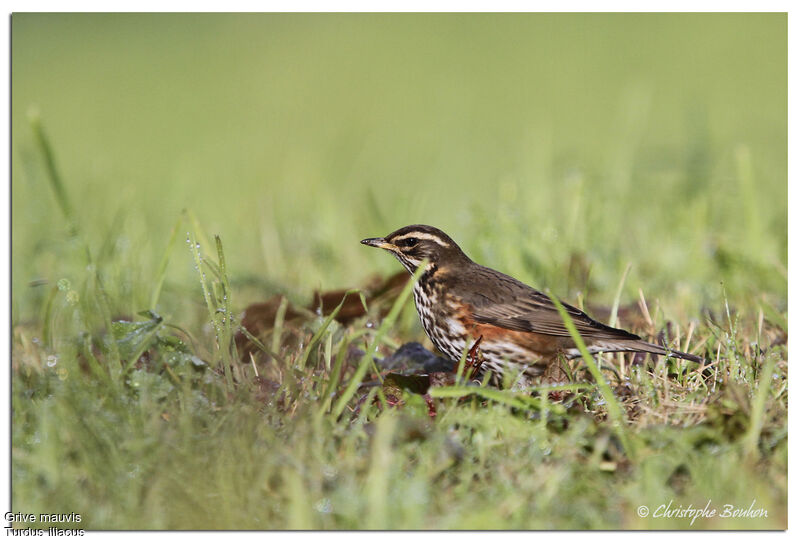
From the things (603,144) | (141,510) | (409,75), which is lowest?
(141,510)

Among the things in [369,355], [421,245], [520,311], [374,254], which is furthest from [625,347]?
[374,254]

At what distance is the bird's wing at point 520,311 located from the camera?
241 inches

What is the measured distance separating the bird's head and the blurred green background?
4.11 feet

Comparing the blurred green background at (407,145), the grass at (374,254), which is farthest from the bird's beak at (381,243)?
the blurred green background at (407,145)

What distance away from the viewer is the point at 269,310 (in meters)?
6.26

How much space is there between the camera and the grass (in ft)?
13.6

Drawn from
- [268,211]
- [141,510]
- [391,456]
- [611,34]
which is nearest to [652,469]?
[391,456]

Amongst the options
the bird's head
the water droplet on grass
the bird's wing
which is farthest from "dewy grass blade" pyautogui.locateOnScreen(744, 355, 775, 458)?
the bird's head

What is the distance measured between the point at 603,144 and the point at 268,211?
4.46 m

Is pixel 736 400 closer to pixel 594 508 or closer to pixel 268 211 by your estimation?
pixel 594 508

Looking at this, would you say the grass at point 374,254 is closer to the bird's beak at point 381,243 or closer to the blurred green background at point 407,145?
the blurred green background at point 407,145

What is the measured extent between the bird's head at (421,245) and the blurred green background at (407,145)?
4.11 ft

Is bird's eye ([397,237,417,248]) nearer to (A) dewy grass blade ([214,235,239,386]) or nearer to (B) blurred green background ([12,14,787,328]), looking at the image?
(B) blurred green background ([12,14,787,328])

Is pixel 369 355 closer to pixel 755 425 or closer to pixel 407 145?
pixel 755 425
